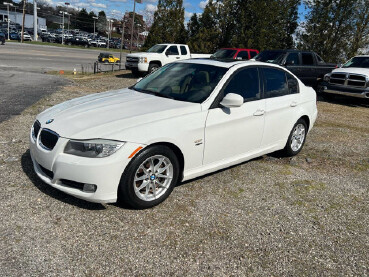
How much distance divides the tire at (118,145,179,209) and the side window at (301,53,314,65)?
11.3 m

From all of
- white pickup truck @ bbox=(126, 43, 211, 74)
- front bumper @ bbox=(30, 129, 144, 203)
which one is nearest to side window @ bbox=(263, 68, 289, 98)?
front bumper @ bbox=(30, 129, 144, 203)

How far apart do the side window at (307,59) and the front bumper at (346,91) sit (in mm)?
1376

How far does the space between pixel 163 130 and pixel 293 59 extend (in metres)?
10.9

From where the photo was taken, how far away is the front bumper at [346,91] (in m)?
11.3

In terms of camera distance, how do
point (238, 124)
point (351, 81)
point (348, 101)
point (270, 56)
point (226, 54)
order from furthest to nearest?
point (226, 54)
point (348, 101)
point (270, 56)
point (351, 81)
point (238, 124)

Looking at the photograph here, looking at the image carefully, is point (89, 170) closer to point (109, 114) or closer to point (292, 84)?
point (109, 114)

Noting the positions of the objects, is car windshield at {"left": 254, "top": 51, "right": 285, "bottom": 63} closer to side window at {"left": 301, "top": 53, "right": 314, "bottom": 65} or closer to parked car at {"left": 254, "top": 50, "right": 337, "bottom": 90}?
parked car at {"left": 254, "top": 50, "right": 337, "bottom": 90}

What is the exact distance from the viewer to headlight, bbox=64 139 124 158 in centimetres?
316

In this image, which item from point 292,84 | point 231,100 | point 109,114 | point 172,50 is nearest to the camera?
point 109,114

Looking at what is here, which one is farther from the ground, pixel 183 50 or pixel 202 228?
pixel 183 50

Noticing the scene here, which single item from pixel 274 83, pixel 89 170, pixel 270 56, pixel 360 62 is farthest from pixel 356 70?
pixel 89 170

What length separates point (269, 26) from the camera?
1973 centimetres

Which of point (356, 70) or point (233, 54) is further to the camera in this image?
point (233, 54)

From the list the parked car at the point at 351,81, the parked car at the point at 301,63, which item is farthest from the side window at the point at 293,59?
the parked car at the point at 351,81
